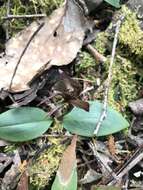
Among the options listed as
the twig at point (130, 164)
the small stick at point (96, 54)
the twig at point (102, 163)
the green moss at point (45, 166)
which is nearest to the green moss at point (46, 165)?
the green moss at point (45, 166)

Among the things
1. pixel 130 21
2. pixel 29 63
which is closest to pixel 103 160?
pixel 29 63

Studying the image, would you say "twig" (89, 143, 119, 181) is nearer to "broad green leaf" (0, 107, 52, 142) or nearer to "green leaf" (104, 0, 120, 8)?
"broad green leaf" (0, 107, 52, 142)

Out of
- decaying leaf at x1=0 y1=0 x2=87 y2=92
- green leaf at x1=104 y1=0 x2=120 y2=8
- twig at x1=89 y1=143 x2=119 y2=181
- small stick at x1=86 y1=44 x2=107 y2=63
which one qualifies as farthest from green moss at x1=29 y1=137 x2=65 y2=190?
green leaf at x1=104 y1=0 x2=120 y2=8

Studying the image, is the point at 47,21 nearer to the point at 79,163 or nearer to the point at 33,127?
the point at 33,127

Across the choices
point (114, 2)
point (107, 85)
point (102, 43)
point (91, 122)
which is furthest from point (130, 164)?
point (114, 2)

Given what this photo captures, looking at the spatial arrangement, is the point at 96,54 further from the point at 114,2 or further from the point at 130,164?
the point at 130,164
